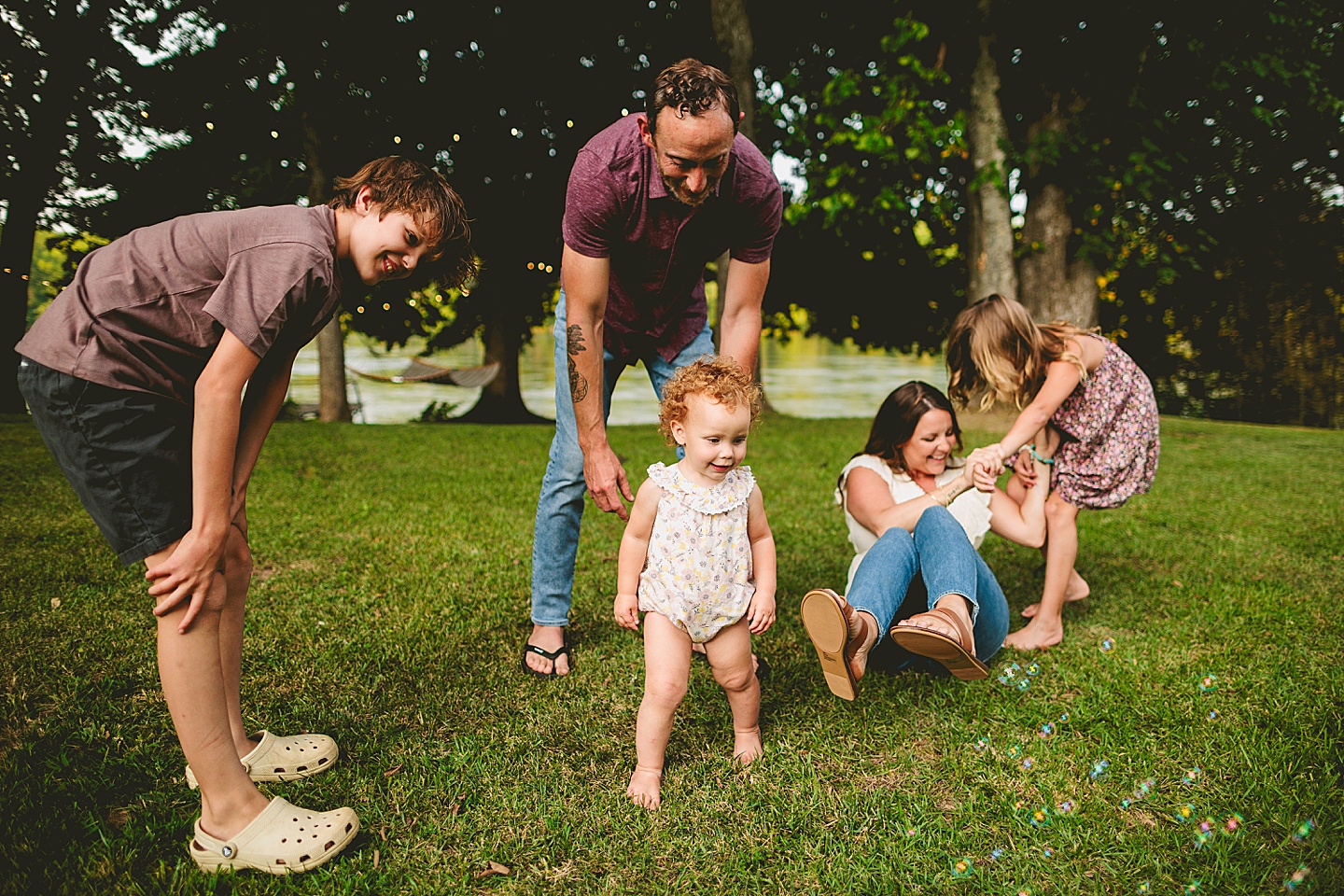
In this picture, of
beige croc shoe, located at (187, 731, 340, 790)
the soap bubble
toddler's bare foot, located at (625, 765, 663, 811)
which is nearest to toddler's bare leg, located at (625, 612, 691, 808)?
toddler's bare foot, located at (625, 765, 663, 811)

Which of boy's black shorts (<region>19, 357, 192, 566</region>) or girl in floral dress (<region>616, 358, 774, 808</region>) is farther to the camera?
girl in floral dress (<region>616, 358, 774, 808</region>)

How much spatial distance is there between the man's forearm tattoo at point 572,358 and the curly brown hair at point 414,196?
784 mm

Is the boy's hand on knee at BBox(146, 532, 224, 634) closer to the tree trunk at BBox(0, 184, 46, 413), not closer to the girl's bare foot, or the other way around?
the girl's bare foot

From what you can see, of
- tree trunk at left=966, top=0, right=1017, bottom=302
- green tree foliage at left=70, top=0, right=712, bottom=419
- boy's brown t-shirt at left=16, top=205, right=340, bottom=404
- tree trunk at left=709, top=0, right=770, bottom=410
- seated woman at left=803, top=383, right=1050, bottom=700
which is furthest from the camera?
green tree foliage at left=70, top=0, right=712, bottom=419

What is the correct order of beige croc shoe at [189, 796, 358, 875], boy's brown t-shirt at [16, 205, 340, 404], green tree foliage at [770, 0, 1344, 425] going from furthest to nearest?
green tree foliage at [770, 0, 1344, 425], beige croc shoe at [189, 796, 358, 875], boy's brown t-shirt at [16, 205, 340, 404]

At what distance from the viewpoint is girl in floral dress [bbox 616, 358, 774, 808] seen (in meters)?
2.17

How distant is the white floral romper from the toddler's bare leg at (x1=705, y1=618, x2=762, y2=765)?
0.15ft

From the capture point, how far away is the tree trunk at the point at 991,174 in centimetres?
963

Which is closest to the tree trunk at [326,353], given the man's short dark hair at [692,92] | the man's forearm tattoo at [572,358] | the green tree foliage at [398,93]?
the green tree foliage at [398,93]

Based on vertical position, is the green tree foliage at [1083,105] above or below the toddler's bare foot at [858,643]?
above

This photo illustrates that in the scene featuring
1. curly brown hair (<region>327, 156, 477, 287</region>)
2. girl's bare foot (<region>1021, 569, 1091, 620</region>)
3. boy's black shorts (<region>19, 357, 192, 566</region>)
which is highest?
curly brown hair (<region>327, 156, 477, 287</region>)

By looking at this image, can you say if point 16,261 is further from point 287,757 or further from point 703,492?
point 703,492

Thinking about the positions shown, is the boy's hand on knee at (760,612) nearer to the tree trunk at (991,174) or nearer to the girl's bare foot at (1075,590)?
the girl's bare foot at (1075,590)

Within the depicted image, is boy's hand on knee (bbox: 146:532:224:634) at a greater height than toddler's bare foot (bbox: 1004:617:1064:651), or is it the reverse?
boy's hand on knee (bbox: 146:532:224:634)
